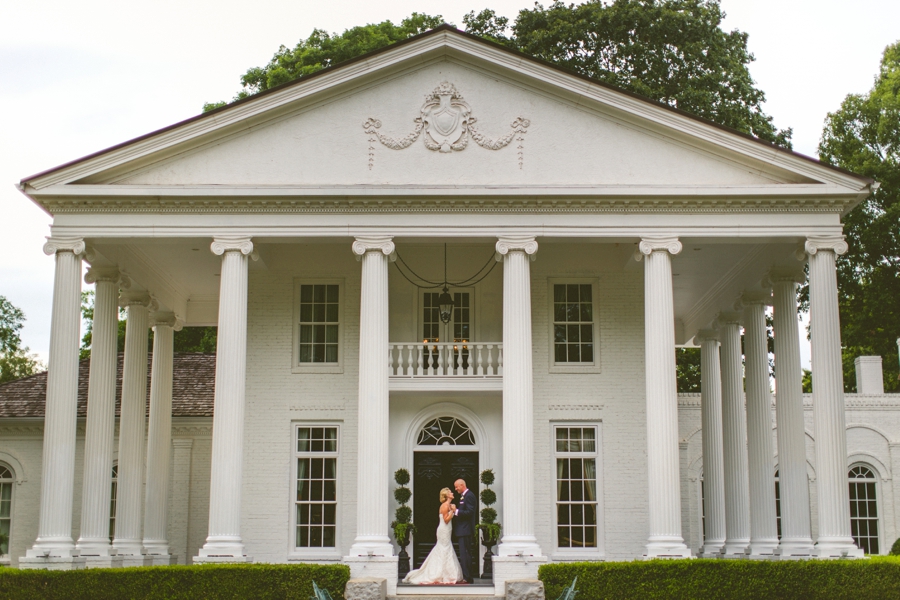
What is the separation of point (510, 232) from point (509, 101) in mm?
2757

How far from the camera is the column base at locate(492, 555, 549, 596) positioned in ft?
66.8

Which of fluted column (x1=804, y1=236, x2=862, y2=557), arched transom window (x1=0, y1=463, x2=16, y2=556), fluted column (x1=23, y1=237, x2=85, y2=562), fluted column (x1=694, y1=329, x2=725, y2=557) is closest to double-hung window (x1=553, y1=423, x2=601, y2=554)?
fluted column (x1=694, y1=329, x2=725, y2=557)

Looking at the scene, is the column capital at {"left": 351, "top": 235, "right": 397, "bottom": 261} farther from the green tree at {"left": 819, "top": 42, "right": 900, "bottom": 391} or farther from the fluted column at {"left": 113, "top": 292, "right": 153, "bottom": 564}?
the green tree at {"left": 819, "top": 42, "right": 900, "bottom": 391}

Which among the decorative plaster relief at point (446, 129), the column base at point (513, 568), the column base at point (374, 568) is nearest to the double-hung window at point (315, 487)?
the column base at point (374, 568)

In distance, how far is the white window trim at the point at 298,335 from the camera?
974 inches

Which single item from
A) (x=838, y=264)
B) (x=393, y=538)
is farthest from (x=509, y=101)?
(x=838, y=264)

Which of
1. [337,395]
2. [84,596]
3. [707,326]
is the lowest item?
[84,596]

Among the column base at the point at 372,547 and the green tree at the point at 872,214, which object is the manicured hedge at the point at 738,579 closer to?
the column base at the point at 372,547

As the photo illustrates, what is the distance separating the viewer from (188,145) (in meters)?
22.1

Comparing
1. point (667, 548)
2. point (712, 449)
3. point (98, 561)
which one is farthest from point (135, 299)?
point (712, 449)

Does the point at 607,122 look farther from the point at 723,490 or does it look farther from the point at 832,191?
the point at 723,490

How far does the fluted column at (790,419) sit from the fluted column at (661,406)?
3.54 m

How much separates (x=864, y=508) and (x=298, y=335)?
1786 cm

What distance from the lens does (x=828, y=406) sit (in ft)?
68.7
